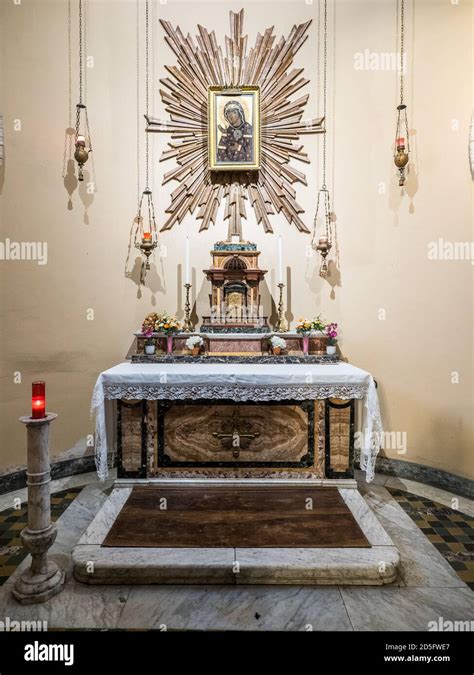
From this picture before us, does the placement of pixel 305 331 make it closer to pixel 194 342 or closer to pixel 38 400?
pixel 194 342

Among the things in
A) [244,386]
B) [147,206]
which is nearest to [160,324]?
[244,386]

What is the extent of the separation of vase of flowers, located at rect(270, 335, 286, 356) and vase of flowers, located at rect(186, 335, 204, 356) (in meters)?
0.90

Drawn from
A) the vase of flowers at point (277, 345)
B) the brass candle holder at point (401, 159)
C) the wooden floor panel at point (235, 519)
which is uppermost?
the brass candle holder at point (401, 159)

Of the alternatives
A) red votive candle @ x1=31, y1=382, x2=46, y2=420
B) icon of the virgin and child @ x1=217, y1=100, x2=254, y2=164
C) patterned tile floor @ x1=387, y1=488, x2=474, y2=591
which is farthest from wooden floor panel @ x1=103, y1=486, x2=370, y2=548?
icon of the virgin and child @ x1=217, y1=100, x2=254, y2=164

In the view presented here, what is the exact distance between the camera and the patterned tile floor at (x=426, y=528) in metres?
3.08

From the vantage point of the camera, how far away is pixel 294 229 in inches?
205

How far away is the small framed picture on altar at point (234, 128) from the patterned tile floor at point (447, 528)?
473 centimetres

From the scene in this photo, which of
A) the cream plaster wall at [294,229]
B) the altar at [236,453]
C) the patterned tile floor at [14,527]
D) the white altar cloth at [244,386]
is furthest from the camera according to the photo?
the cream plaster wall at [294,229]

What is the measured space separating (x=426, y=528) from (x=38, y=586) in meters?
3.52

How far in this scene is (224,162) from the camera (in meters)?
5.04

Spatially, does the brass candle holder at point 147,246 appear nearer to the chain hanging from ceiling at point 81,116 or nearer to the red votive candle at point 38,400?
the chain hanging from ceiling at point 81,116

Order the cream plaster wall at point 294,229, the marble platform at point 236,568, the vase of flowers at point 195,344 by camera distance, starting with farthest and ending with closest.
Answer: the cream plaster wall at point 294,229 → the vase of flowers at point 195,344 → the marble platform at point 236,568

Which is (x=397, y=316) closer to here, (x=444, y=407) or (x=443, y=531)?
(x=444, y=407)

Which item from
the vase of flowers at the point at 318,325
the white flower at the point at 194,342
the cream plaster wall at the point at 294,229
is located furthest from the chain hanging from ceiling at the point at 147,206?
the vase of flowers at the point at 318,325
